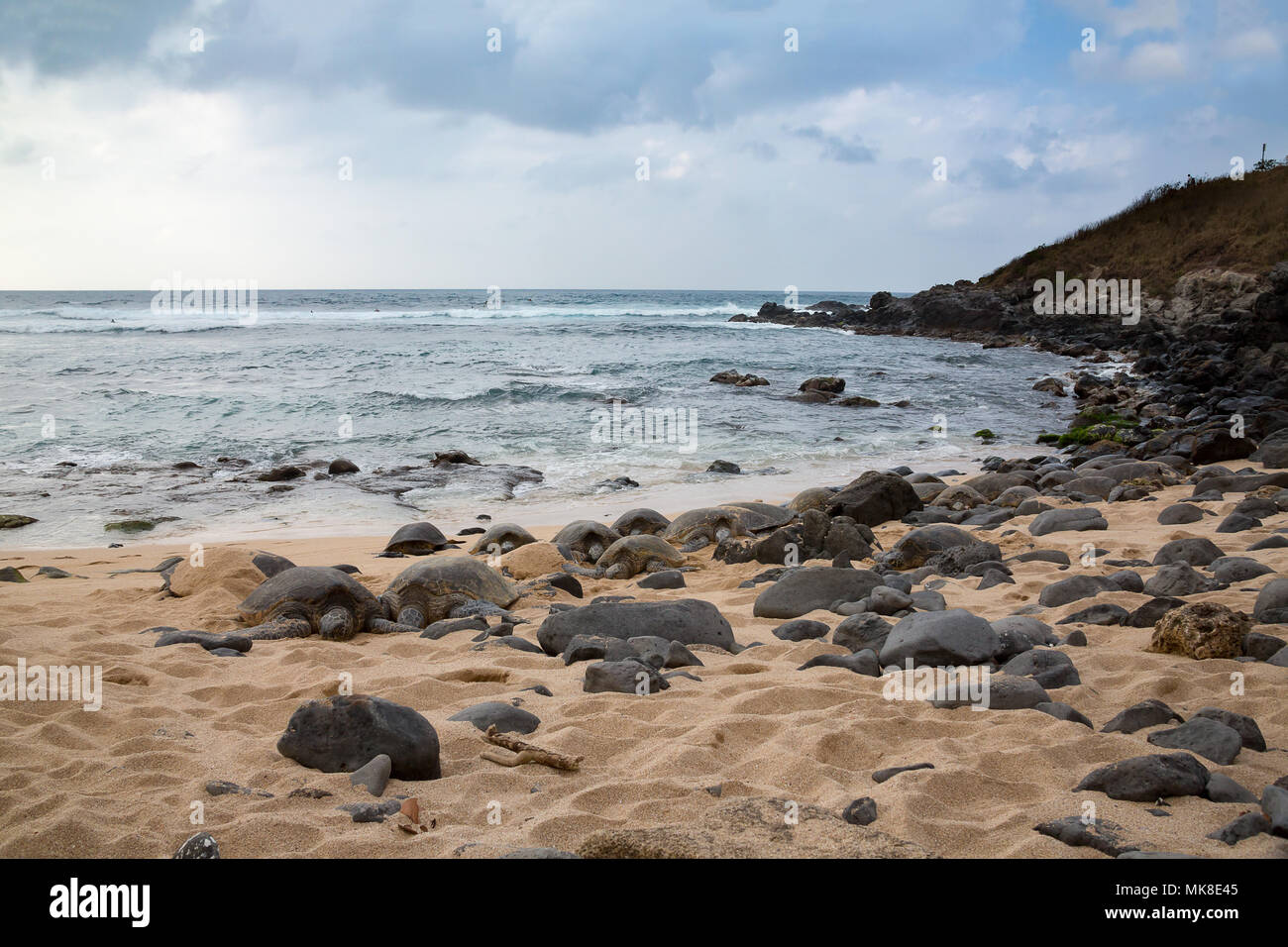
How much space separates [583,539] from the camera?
7.74m

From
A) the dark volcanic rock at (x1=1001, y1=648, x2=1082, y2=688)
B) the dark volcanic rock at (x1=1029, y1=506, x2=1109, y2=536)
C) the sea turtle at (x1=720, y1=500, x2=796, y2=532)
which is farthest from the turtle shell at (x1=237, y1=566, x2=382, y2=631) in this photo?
the dark volcanic rock at (x1=1029, y1=506, x2=1109, y2=536)

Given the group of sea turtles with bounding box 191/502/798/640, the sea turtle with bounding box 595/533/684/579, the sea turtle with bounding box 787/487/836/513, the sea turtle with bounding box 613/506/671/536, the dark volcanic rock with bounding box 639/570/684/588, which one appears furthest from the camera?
the sea turtle with bounding box 787/487/836/513

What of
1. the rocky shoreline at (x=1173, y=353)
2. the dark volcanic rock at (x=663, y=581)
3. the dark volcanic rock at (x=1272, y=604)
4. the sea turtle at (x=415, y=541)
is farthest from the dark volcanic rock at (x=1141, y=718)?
the rocky shoreline at (x=1173, y=353)

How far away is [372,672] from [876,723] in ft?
8.36

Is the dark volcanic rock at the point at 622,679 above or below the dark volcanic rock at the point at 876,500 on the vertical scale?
below

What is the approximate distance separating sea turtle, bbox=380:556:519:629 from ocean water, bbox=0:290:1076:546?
366cm

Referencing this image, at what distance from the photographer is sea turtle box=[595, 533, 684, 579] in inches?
276

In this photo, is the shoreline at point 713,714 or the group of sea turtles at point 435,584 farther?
the group of sea turtles at point 435,584

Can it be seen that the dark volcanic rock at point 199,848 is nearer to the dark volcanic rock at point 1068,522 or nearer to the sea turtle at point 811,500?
the dark volcanic rock at point 1068,522

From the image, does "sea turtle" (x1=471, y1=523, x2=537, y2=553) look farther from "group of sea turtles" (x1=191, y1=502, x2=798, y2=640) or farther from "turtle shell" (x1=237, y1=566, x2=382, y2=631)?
"turtle shell" (x1=237, y1=566, x2=382, y2=631)

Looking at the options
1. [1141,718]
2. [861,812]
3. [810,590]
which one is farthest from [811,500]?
[861,812]

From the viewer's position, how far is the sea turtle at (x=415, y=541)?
8070mm
